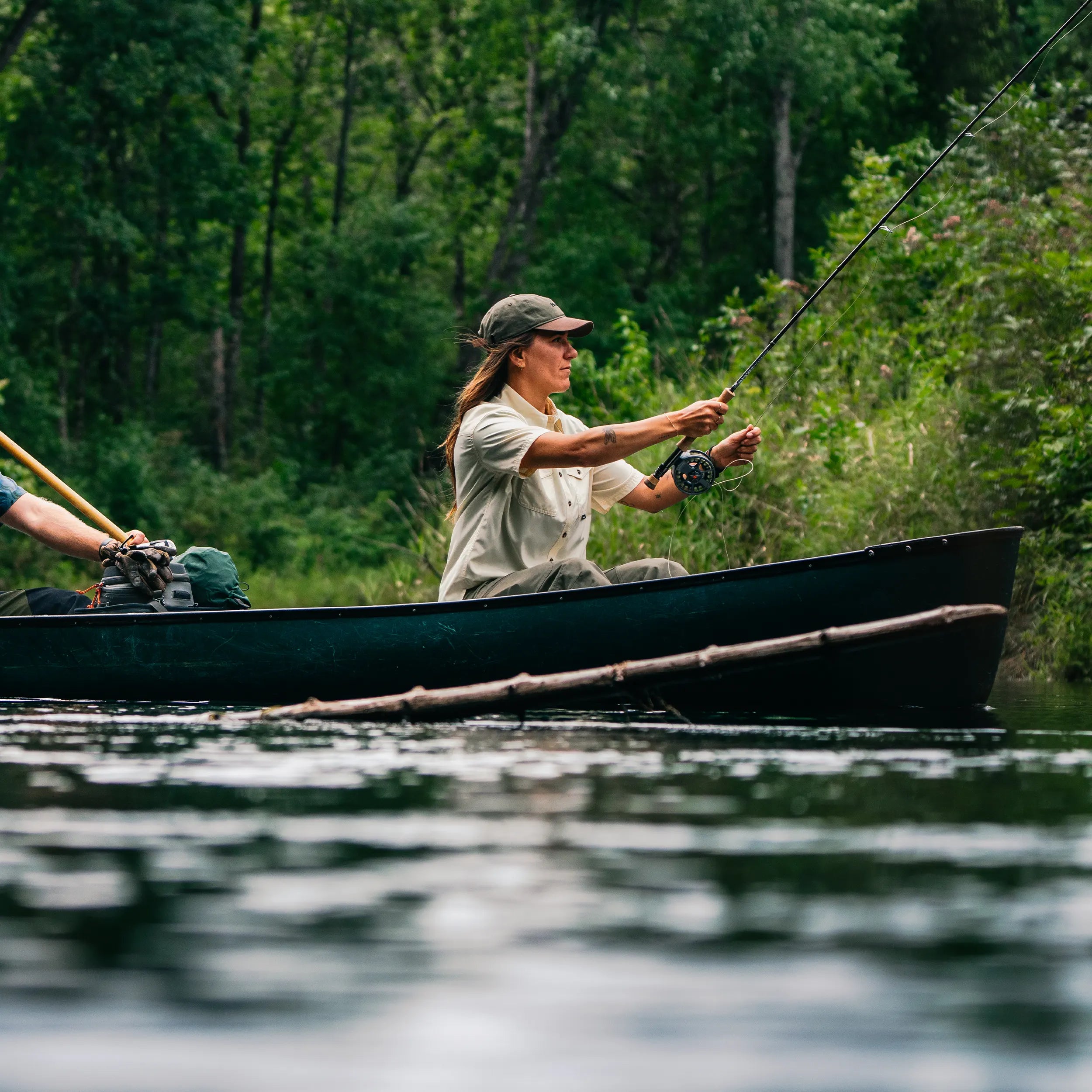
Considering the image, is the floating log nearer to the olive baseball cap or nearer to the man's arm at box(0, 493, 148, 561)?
the olive baseball cap

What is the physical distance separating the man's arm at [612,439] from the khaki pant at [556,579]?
35 cm

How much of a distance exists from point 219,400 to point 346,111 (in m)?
4.99

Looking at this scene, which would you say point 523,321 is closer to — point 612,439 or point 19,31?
point 612,439

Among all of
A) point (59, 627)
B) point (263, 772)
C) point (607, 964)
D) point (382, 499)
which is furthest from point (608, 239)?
point (607, 964)

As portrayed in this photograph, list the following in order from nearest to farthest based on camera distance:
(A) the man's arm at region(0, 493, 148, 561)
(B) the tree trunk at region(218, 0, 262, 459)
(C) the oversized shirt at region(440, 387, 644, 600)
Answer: (C) the oversized shirt at region(440, 387, 644, 600)
(A) the man's arm at region(0, 493, 148, 561)
(B) the tree trunk at region(218, 0, 262, 459)

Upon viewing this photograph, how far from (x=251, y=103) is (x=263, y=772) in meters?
26.0

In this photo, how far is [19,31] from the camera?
73.0 feet

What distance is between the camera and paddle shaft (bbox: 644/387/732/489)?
248 inches

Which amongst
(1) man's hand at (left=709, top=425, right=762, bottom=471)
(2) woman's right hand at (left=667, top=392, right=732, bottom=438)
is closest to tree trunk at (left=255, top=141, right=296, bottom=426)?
(1) man's hand at (left=709, top=425, right=762, bottom=471)

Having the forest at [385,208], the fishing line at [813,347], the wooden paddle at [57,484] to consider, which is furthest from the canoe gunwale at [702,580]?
the forest at [385,208]

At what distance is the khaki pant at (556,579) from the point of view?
6.20m

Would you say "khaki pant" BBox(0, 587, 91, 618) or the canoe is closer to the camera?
the canoe

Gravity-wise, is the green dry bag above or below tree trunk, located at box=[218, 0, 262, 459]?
below

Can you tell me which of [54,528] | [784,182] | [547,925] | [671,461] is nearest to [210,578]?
[54,528]
